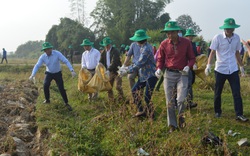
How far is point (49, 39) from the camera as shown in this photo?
35.4 metres

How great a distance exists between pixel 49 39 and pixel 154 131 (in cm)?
3341

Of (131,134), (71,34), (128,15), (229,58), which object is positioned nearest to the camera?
(131,134)

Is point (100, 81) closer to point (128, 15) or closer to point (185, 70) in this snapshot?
point (185, 70)

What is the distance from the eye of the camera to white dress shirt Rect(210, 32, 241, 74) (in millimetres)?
4828

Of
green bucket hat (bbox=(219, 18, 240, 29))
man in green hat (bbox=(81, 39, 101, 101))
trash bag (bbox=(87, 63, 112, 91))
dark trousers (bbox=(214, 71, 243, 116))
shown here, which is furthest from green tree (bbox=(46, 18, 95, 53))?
green bucket hat (bbox=(219, 18, 240, 29))

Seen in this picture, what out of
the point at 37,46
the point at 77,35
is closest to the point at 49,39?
the point at 77,35

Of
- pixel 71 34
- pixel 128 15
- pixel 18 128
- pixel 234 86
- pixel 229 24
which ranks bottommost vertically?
pixel 18 128

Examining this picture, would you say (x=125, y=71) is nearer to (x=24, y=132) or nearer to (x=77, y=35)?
(x=24, y=132)

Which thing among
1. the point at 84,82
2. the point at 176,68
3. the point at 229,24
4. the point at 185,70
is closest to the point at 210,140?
the point at 185,70

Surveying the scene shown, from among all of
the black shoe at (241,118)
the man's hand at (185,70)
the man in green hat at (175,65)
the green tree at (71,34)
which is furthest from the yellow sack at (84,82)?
the green tree at (71,34)

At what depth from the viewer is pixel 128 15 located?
36219 mm

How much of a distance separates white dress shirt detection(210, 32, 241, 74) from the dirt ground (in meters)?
3.31

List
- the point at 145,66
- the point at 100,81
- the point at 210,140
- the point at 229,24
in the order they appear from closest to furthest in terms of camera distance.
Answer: the point at 210,140 < the point at 229,24 < the point at 145,66 < the point at 100,81

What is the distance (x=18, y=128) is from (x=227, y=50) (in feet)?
12.8
